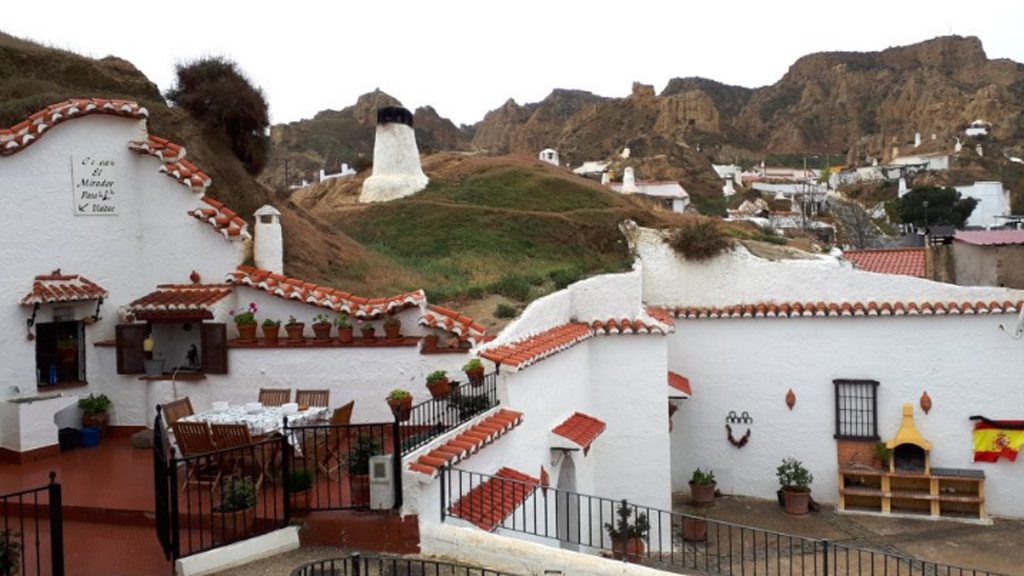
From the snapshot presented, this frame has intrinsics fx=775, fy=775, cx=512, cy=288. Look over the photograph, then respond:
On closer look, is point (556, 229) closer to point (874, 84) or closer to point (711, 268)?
point (711, 268)

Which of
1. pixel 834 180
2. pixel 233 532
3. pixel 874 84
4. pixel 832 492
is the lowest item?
pixel 832 492

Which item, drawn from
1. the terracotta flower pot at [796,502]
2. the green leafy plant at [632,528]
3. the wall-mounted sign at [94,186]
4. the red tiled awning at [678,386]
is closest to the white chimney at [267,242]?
the wall-mounted sign at [94,186]

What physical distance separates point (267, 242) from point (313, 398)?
3635 millimetres

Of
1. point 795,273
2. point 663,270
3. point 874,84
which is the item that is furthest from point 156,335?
point 874,84

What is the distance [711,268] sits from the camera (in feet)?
58.2

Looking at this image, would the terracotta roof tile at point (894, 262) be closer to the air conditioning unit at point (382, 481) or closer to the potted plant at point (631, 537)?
the potted plant at point (631, 537)

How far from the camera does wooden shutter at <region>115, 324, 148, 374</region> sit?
42.3 ft

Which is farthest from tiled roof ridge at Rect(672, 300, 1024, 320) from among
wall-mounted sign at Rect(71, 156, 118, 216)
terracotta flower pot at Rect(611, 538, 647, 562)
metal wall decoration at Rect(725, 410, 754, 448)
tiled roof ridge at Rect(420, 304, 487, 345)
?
wall-mounted sign at Rect(71, 156, 118, 216)

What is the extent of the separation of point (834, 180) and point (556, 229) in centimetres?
7789

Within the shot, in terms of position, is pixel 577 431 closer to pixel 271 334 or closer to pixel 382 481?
pixel 271 334

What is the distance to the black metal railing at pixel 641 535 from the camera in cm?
941

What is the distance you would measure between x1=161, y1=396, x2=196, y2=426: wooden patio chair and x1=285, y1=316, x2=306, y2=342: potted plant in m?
1.94

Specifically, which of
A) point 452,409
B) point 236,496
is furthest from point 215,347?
point 236,496

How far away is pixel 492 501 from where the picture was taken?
9281 mm
